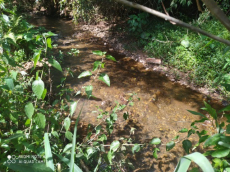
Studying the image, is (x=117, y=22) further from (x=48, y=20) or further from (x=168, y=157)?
(x=168, y=157)

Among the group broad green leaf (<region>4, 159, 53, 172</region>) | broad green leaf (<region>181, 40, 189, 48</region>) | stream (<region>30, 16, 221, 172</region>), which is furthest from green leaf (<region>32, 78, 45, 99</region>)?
broad green leaf (<region>181, 40, 189, 48</region>)

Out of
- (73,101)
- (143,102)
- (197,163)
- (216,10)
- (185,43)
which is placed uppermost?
(216,10)

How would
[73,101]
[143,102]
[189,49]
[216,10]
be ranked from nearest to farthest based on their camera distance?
1. [216,10]
2. [73,101]
3. [143,102]
4. [189,49]

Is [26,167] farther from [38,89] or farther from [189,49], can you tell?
[189,49]

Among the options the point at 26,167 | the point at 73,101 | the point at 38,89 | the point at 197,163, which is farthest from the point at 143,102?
the point at 26,167

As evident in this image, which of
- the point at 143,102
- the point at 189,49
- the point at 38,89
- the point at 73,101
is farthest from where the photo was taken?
the point at 189,49

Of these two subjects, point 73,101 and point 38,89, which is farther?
point 73,101

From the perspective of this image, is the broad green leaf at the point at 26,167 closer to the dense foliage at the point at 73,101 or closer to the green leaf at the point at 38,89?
the dense foliage at the point at 73,101

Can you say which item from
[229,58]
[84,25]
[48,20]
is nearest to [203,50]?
[229,58]

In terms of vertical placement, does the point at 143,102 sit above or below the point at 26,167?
below

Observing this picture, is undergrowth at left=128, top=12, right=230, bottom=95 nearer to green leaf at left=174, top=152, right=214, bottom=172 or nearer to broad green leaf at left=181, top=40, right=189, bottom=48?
broad green leaf at left=181, top=40, right=189, bottom=48

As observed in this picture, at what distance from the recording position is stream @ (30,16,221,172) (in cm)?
238

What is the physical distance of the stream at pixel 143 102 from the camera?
2378mm

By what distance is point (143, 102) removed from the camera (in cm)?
332
